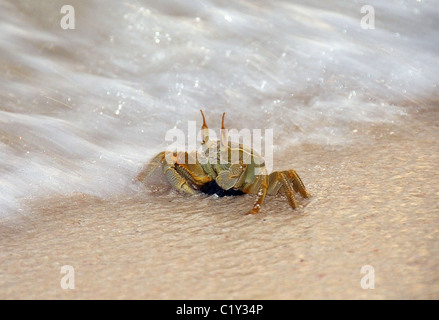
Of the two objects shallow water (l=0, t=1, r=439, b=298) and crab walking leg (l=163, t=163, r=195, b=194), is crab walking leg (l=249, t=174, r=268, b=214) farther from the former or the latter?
crab walking leg (l=163, t=163, r=195, b=194)

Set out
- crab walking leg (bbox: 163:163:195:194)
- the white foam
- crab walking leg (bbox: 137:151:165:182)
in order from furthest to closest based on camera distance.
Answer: the white foam
crab walking leg (bbox: 137:151:165:182)
crab walking leg (bbox: 163:163:195:194)

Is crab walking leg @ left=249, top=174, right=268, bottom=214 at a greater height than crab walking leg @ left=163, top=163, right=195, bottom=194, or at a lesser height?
lesser

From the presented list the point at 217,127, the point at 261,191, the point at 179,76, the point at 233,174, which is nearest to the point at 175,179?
the point at 233,174

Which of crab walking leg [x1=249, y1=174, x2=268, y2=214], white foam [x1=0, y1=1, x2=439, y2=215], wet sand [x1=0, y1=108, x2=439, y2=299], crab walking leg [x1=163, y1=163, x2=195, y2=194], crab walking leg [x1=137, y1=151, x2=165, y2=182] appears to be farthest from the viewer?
white foam [x1=0, y1=1, x2=439, y2=215]

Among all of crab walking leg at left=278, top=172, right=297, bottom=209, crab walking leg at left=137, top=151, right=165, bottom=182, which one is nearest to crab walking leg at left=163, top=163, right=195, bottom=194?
crab walking leg at left=137, top=151, right=165, bottom=182

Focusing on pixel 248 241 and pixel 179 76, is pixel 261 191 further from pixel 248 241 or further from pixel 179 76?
pixel 179 76

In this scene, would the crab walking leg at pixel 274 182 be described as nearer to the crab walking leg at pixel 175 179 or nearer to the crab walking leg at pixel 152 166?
the crab walking leg at pixel 175 179

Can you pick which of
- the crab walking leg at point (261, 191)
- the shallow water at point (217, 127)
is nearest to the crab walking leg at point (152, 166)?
the shallow water at point (217, 127)
